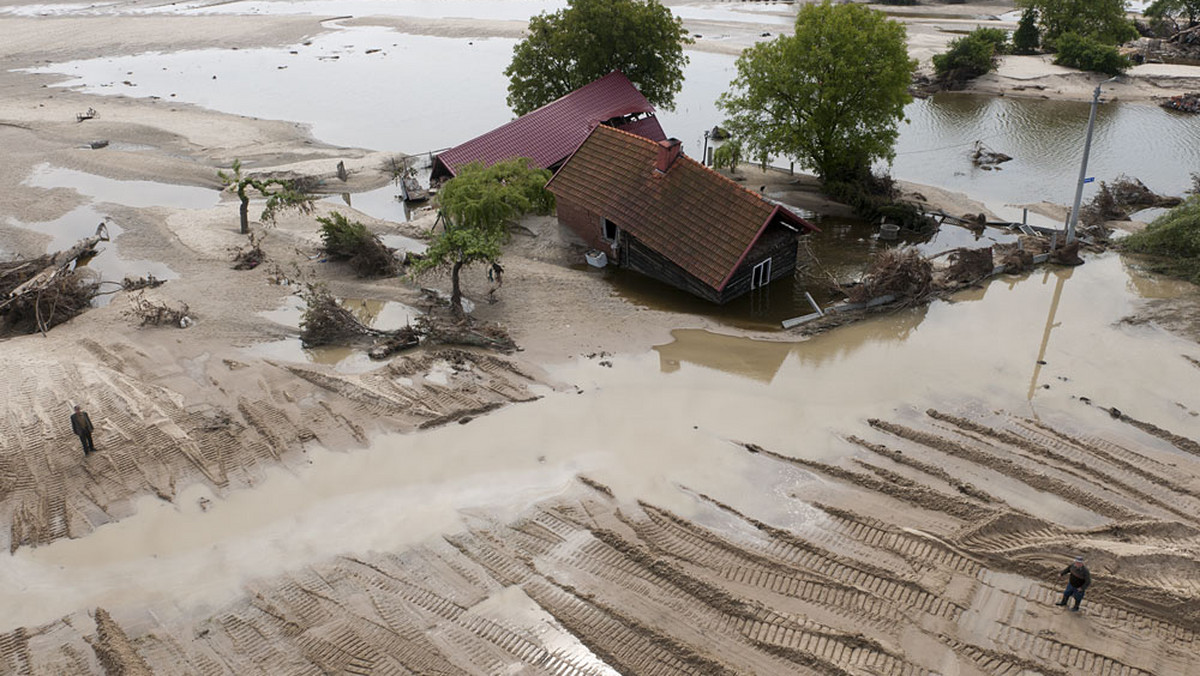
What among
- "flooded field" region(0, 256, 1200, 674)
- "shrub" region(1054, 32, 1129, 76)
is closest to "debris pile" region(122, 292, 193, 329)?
"flooded field" region(0, 256, 1200, 674)

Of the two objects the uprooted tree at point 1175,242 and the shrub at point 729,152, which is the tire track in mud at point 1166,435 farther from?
the shrub at point 729,152

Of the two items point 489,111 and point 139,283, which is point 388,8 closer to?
point 489,111

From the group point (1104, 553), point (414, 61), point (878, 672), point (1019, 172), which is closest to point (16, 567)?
point (878, 672)

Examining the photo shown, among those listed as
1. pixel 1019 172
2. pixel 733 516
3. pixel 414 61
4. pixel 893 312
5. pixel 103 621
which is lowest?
pixel 103 621

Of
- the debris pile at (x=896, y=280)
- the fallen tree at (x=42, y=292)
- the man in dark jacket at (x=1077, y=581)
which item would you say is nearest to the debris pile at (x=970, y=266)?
the debris pile at (x=896, y=280)

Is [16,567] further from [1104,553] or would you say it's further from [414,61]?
[414,61]

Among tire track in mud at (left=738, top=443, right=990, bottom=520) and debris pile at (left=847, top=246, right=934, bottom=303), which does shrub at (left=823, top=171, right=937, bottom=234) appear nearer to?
debris pile at (left=847, top=246, right=934, bottom=303)

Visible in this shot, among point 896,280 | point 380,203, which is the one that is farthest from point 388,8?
point 896,280
